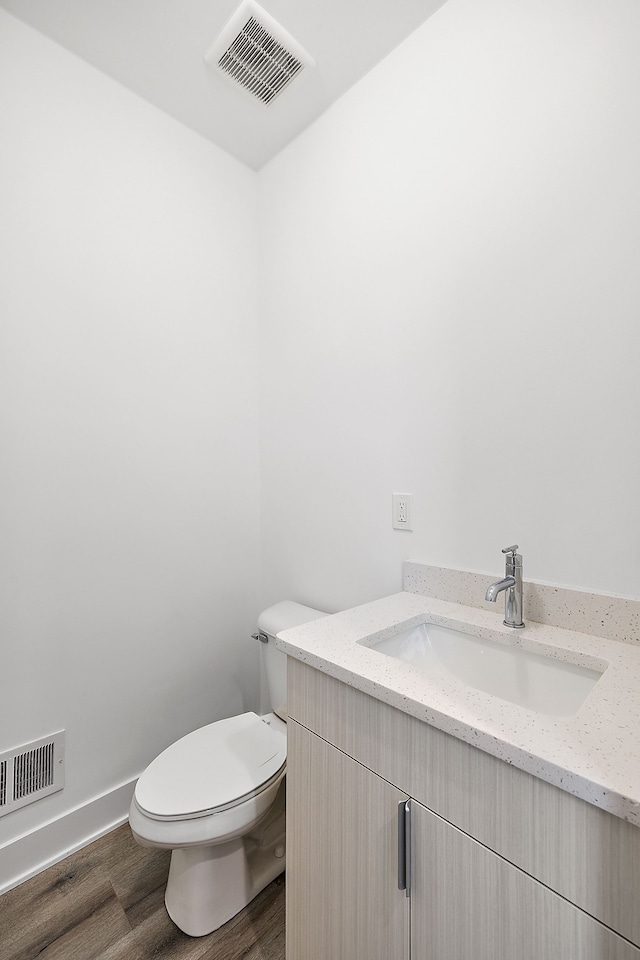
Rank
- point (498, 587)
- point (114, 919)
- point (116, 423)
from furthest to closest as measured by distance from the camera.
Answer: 1. point (116, 423)
2. point (114, 919)
3. point (498, 587)

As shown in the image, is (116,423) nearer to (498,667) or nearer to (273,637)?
(273,637)

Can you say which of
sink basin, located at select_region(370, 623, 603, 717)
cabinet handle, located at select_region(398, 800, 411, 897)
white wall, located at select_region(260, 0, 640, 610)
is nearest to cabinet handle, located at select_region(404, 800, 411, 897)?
cabinet handle, located at select_region(398, 800, 411, 897)

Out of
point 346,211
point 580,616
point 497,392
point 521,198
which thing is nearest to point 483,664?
point 580,616

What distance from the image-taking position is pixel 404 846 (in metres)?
0.74

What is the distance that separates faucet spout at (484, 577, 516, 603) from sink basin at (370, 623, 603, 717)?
0.15m

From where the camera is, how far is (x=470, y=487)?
1252mm

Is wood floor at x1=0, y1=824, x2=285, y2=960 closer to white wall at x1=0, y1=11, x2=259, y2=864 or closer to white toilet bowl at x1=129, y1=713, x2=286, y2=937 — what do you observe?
white toilet bowl at x1=129, y1=713, x2=286, y2=937

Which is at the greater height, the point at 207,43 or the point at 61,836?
the point at 207,43

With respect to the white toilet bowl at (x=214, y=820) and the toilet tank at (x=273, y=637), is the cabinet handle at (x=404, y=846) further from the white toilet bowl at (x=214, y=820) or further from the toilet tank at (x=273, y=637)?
the toilet tank at (x=273, y=637)

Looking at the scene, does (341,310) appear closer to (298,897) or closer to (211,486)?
(211,486)

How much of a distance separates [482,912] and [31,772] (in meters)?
1.39

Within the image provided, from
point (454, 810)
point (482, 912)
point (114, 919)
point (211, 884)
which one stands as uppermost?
point (454, 810)

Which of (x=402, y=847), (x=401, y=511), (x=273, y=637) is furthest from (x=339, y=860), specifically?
(x=401, y=511)

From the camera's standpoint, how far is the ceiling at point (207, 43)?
129cm
